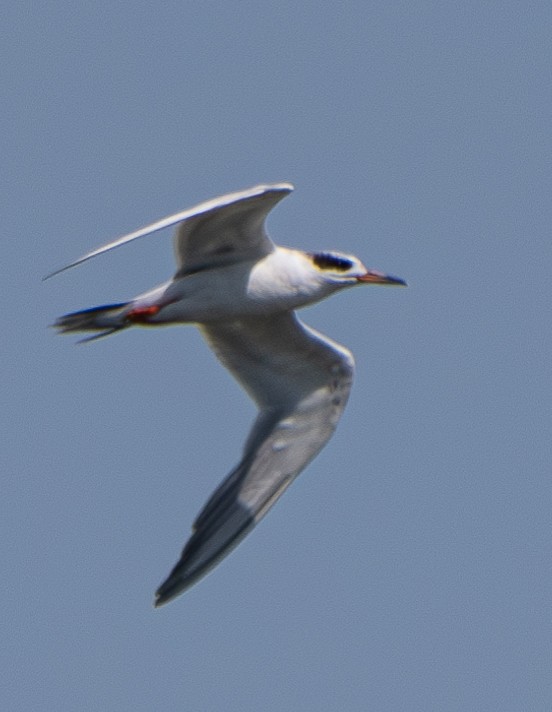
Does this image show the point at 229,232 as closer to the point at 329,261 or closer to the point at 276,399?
the point at 329,261

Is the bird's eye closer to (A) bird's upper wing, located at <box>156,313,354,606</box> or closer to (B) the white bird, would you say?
(B) the white bird

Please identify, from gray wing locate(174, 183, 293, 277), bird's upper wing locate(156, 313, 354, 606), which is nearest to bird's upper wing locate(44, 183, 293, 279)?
gray wing locate(174, 183, 293, 277)

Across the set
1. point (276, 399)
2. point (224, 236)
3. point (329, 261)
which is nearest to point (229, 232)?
point (224, 236)

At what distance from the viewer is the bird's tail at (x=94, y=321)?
1410 centimetres

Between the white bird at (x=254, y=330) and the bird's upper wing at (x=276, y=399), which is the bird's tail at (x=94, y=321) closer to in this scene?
the white bird at (x=254, y=330)

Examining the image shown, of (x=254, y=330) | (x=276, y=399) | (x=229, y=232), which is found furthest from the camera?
(x=276, y=399)

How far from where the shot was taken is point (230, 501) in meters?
14.6

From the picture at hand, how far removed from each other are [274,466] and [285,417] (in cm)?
60

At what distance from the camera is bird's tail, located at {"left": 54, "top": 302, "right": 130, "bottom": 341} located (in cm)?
1410

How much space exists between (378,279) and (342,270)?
51 centimetres

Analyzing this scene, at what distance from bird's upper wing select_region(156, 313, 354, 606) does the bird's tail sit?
1.50 metres

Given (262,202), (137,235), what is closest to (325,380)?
(262,202)

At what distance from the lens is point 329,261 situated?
47.2ft

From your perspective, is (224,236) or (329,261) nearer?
(224,236)
